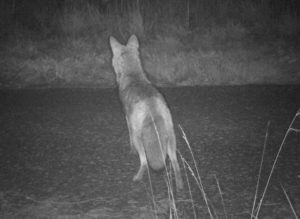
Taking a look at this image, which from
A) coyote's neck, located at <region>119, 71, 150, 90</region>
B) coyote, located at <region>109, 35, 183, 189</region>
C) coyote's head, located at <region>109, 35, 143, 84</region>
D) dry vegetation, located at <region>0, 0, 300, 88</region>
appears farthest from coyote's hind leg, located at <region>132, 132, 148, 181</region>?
dry vegetation, located at <region>0, 0, 300, 88</region>

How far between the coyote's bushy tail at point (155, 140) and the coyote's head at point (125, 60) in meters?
1.03

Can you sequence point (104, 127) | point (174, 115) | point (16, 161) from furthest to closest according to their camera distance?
point (174, 115), point (104, 127), point (16, 161)

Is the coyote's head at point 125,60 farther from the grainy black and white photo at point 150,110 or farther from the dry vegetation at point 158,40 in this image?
the dry vegetation at point 158,40

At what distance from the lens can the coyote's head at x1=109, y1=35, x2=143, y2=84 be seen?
4898mm

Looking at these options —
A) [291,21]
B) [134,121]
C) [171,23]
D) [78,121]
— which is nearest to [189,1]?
[171,23]

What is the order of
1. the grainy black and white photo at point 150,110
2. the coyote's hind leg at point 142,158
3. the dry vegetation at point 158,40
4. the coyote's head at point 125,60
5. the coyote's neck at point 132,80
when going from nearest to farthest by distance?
the grainy black and white photo at point 150,110, the coyote's hind leg at point 142,158, the coyote's neck at point 132,80, the coyote's head at point 125,60, the dry vegetation at point 158,40

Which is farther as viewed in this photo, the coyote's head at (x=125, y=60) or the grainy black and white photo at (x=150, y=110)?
the coyote's head at (x=125, y=60)

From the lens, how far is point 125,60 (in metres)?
5.01

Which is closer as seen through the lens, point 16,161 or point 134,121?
point 134,121

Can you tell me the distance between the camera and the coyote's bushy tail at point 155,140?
3867 millimetres

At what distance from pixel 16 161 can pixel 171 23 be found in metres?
6.76

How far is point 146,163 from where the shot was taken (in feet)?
13.7

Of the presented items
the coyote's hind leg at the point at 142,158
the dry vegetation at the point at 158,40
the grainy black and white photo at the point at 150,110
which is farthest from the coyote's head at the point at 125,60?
the dry vegetation at the point at 158,40

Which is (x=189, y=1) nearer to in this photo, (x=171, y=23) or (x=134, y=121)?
(x=171, y=23)
